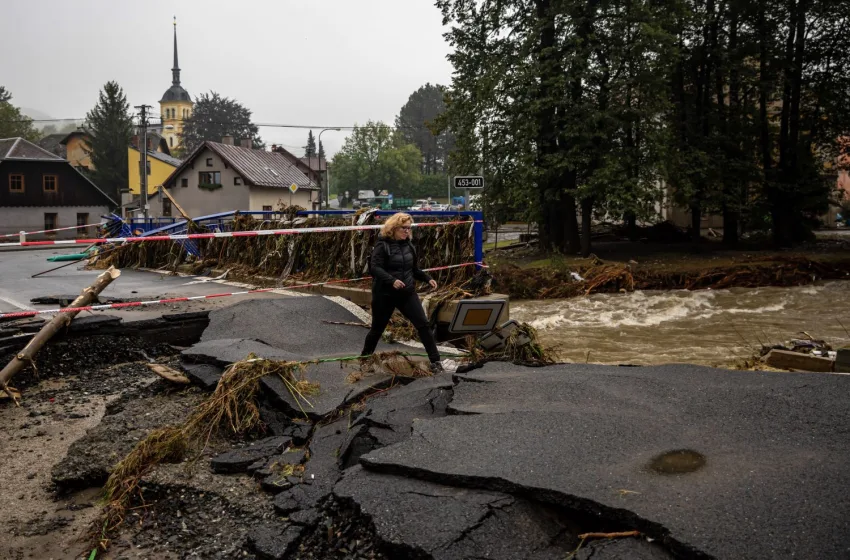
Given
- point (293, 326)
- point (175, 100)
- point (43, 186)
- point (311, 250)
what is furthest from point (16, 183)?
point (175, 100)

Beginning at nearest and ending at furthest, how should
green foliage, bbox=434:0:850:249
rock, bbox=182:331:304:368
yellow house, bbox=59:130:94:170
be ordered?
1. rock, bbox=182:331:304:368
2. green foliage, bbox=434:0:850:249
3. yellow house, bbox=59:130:94:170

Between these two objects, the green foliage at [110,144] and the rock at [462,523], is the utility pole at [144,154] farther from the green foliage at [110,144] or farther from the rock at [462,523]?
the rock at [462,523]

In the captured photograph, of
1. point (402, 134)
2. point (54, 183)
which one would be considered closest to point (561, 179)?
point (54, 183)

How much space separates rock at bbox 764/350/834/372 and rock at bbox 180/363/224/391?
6675 millimetres

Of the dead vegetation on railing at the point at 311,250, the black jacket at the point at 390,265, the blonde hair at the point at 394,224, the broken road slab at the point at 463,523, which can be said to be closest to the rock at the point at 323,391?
the black jacket at the point at 390,265

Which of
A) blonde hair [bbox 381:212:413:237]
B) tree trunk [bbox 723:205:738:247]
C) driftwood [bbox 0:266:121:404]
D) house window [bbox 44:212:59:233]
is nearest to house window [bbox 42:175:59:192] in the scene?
house window [bbox 44:212:59:233]

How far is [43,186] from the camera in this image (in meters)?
55.8

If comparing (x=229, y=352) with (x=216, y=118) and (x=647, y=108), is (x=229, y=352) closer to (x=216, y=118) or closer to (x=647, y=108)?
(x=647, y=108)

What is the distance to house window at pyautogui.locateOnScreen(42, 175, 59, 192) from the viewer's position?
55844 mm

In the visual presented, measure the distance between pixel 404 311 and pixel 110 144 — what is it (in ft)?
257

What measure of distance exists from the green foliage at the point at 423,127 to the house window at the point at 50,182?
8664 cm

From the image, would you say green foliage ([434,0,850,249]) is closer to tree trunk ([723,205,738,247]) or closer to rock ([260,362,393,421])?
tree trunk ([723,205,738,247])

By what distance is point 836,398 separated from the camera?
5.84 metres

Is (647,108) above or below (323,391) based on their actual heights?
above
